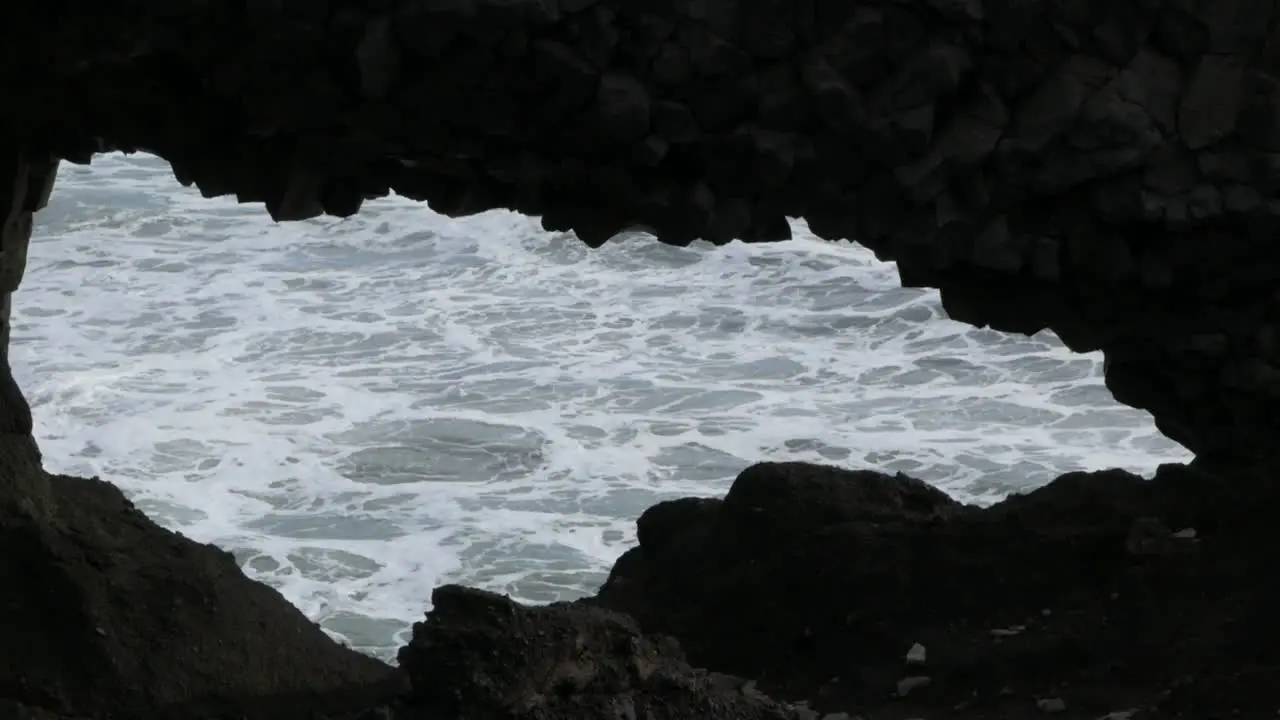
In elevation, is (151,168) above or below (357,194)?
above

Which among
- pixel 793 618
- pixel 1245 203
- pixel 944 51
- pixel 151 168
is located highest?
pixel 151 168

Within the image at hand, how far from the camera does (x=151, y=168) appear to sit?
20.1 meters

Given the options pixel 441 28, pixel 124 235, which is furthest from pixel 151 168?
pixel 441 28

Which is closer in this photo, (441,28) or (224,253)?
(441,28)

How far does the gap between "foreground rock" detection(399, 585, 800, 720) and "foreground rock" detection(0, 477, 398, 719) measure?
133 centimetres

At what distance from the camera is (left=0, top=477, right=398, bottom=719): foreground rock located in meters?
4.87

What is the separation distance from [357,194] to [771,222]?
98 cm

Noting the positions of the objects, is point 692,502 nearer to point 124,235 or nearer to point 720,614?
point 720,614

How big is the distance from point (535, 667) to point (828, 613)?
175 centimetres

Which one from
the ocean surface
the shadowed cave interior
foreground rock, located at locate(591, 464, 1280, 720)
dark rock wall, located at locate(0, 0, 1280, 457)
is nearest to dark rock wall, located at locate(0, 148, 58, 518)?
the shadowed cave interior

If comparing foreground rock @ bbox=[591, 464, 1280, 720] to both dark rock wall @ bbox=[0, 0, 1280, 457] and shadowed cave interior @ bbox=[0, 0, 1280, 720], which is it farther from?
dark rock wall @ bbox=[0, 0, 1280, 457]

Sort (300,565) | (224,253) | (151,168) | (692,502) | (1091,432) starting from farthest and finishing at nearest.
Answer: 1. (151,168)
2. (224,253)
3. (1091,432)
4. (300,565)
5. (692,502)

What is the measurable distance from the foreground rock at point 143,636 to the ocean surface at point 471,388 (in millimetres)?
3789

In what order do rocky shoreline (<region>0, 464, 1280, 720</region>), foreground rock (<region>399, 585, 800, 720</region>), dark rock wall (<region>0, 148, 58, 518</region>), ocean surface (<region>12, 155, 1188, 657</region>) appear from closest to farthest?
foreground rock (<region>399, 585, 800, 720</region>)
rocky shoreline (<region>0, 464, 1280, 720</region>)
dark rock wall (<region>0, 148, 58, 518</region>)
ocean surface (<region>12, 155, 1188, 657</region>)
